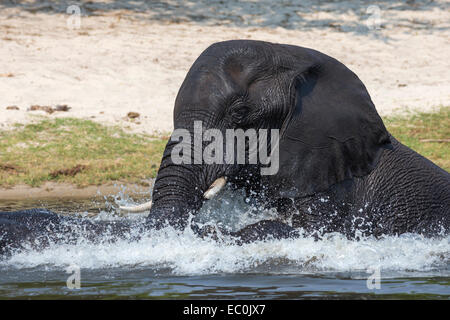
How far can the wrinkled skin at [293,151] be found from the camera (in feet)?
18.6

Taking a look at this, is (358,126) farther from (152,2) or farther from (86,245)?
(152,2)

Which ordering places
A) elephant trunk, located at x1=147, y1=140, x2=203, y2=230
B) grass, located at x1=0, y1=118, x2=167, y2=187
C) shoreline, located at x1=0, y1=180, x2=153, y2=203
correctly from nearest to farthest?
elephant trunk, located at x1=147, y1=140, x2=203, y2=230, shoreline, located at x1=0, y1=180, x2=153, y2=203, grass, located at x1=0, y1=118, x2=167, y2=187

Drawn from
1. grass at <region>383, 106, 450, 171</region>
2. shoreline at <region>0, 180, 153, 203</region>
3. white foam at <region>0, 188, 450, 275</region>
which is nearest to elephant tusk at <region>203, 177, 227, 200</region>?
white foam at <region>0, 188, 450, 275</region>

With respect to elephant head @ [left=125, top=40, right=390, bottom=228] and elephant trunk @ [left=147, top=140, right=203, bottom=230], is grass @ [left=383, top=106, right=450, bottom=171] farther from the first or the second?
elephant trunk @ [left=147, top=140, right=203, bottom=230]

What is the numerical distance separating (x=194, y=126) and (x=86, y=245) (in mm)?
1064

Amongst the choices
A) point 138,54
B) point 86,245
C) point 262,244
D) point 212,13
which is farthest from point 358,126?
point 212,13

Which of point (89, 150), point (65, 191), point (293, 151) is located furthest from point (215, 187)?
point (89, 150)

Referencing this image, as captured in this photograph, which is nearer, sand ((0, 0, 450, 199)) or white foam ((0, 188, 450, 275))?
white foam ((0, 188, 450, 275))

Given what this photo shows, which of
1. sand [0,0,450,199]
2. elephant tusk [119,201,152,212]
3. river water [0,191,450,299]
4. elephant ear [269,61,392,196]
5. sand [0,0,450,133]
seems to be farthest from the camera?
sand [0,0,450,133]

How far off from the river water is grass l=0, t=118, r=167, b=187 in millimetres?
4969

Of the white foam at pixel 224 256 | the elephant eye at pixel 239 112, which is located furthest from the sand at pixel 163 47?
the elephant eye at pixel 239 112

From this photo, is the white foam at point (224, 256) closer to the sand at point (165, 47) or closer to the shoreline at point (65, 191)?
the shoreline at point (65, 191)

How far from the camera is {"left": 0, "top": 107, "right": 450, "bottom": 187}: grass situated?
10.9 m

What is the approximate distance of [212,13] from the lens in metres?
19.8
